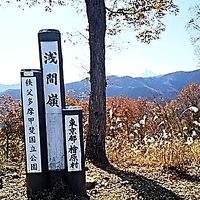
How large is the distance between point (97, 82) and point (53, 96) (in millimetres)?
2649

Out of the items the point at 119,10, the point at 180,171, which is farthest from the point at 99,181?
the point at 119,10

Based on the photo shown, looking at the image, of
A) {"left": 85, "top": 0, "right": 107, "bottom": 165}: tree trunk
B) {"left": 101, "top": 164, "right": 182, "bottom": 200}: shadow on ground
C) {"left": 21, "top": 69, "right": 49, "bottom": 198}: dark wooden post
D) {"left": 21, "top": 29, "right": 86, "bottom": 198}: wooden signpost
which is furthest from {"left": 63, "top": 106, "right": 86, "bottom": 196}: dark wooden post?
{"left": 85, "top": 0, "right": 107, "bottom": 165}: tree trunk

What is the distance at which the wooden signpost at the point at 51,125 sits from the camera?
5375 mm

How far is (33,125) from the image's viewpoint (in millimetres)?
5398

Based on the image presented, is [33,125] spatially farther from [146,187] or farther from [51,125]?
[146,187]

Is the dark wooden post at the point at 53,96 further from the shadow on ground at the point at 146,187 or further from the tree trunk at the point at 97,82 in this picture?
the tree trunk at the point at 97,82

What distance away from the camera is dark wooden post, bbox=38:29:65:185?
17.6ft

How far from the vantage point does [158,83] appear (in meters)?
77.1

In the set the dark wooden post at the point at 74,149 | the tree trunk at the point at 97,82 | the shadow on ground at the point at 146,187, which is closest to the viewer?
the dark wooden post at the point at 74,149

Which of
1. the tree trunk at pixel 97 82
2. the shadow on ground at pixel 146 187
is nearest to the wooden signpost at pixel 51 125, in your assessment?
the shadow on ground at pixel 146 187

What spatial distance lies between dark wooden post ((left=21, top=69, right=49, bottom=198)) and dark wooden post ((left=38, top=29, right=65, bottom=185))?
0.08 m

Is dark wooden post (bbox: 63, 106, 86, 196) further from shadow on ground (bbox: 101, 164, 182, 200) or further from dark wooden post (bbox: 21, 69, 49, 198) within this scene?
shadow on ground (bbox: 101, 164, 182, 200)

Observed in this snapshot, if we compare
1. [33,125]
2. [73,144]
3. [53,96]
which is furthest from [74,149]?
[53,96]

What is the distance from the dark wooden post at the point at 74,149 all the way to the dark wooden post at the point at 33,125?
0.31 metres
